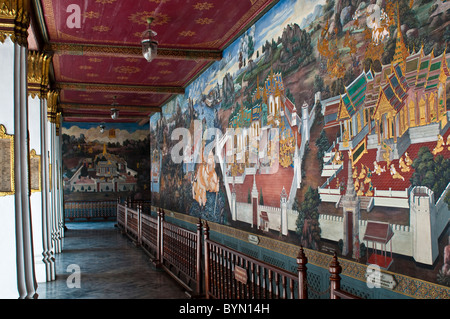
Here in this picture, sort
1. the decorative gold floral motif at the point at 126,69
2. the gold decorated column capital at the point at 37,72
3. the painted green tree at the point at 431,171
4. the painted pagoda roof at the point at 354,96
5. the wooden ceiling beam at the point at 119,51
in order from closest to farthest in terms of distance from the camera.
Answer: the painted green tree at the point at 431,171 → the painted pagoda roof at the point at 354,96 → the gold decorated column capital at the point at 37,72 → the wooden ceiling beam at the point at 119,51 → the decorative gold floral motif at the point at 126,69

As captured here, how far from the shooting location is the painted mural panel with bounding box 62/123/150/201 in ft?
70.7

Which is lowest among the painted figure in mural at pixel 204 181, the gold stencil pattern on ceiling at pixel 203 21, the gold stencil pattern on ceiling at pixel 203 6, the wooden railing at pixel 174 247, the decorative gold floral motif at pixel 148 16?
the wooden railing at pixel 174 247

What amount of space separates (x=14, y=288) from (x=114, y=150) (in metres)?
17.3

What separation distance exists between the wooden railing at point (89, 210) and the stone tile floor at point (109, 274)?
7240 millimetres

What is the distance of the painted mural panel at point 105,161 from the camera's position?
70.7 feet

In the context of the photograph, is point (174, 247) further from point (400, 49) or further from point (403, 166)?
point (400, 49)

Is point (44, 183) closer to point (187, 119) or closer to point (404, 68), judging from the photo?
point (187, 119)

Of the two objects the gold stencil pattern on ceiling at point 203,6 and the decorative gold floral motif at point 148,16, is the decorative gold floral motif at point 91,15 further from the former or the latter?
the gold stencil pattern on ceiling at point 203,6

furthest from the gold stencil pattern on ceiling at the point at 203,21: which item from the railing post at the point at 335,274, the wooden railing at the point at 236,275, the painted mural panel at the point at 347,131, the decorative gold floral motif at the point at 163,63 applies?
the railing post at the point at 335,274

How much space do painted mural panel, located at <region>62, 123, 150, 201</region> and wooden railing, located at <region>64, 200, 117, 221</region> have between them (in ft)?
Result: 0.89

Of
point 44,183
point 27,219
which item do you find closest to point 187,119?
point 44,183

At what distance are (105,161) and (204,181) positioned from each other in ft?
39.9

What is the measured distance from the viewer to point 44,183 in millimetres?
8930

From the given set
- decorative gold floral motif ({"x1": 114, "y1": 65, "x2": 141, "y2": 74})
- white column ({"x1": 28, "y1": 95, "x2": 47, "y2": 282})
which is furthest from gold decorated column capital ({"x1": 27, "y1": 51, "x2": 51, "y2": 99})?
decorative gold floral motif ({"x1": 114, "y1": 65, "x2": 141, "y2": 74})
